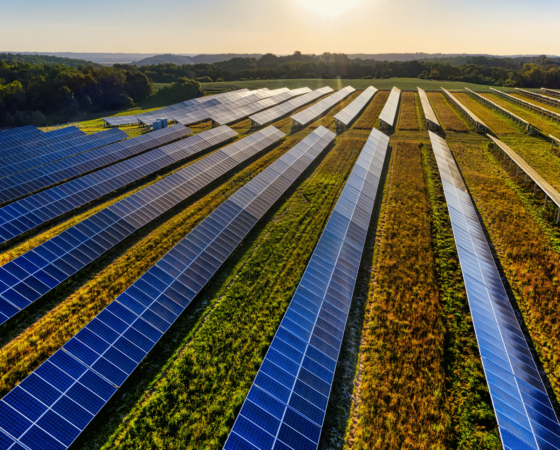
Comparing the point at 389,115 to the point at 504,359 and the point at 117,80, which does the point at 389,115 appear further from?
the point at 117,80

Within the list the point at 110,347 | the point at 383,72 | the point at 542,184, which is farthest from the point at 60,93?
the point at 383,72

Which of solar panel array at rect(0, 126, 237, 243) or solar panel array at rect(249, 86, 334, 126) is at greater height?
solar panel array at rect(249, 86, 334, 126)

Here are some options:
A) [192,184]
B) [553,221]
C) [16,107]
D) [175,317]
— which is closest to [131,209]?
[192,184]

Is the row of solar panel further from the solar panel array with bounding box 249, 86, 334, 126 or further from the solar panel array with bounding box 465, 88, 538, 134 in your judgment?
A: the solar panel array with bounding box 465, 88, 538, 134

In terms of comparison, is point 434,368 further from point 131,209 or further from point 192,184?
point 192,184

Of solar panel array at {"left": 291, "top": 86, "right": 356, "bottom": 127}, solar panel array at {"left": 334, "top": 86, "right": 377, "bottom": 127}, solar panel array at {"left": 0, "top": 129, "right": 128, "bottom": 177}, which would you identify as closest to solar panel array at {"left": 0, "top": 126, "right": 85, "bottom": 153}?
solar panel array at {"left": 0, "top": 129, "right": 128, "bottom": 177}
